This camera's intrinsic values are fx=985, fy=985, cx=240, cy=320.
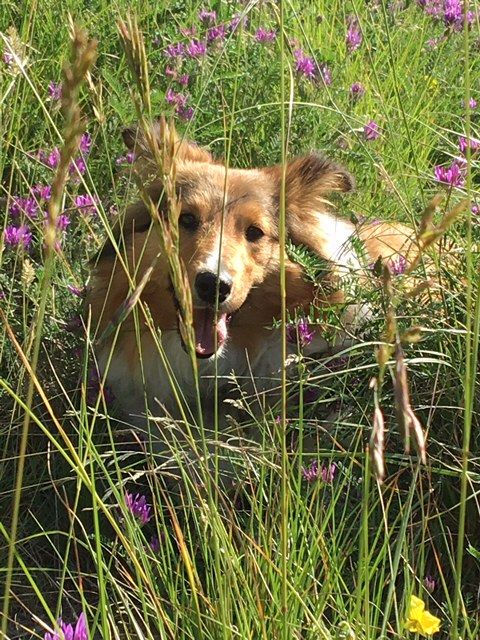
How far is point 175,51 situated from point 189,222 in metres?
0.86

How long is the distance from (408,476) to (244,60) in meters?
2.38

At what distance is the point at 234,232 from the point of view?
3.67m

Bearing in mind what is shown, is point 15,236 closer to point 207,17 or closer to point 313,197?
point 313,197

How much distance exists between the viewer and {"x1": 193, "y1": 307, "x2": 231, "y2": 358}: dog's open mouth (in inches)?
130

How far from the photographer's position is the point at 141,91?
1.17m

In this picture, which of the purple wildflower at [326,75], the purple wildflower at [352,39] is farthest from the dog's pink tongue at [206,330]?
the purple wildflower at [352,39]

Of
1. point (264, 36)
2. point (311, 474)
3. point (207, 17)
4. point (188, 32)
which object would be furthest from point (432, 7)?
point (311, 474)

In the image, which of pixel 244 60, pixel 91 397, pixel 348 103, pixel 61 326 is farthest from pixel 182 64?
pixel 91 397

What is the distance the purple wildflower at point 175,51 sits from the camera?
13.3 feet

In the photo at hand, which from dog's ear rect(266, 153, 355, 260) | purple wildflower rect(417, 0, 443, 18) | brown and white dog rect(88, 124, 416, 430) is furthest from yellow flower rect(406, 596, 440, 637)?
purple wildflower rect(417, 0, 443, 18)

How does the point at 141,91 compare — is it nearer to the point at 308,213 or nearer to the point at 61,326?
A: the point at 61,326

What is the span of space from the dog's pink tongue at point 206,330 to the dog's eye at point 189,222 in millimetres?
392

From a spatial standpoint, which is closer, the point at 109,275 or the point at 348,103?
the point at 109,275

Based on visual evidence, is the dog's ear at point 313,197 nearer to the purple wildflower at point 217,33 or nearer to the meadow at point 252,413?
the meadow at point 252,413
